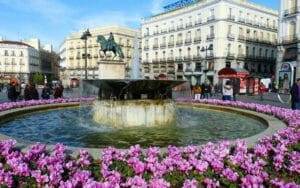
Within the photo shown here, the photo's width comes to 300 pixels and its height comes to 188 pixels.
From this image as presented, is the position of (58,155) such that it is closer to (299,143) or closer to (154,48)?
(299,143)

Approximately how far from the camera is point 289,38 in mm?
42188

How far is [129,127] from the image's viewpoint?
9203 mm

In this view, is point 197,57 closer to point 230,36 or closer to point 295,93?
point 230,36

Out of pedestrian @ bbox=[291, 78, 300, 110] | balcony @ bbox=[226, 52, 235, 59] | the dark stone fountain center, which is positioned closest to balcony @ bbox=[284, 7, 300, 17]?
balcony @ bbox=[226, 52, 235, 59]

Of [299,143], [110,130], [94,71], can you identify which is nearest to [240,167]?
[299,143]

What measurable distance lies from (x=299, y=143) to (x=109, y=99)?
6.16 m

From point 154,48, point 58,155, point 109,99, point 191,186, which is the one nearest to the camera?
point 191,186

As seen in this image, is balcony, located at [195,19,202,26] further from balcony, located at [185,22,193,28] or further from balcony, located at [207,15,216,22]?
balcony, located at [207,15,216,22]

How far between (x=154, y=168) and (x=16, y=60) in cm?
10621

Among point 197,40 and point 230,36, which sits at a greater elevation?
point 230,36

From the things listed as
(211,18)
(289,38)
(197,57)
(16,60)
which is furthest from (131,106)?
(16,60)

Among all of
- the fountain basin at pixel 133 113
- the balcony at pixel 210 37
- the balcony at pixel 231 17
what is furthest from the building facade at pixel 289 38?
the fountain basin at pixel 133 113

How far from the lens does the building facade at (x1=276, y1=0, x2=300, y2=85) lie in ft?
133

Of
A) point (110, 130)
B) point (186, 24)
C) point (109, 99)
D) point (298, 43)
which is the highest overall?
point (186, 24)
